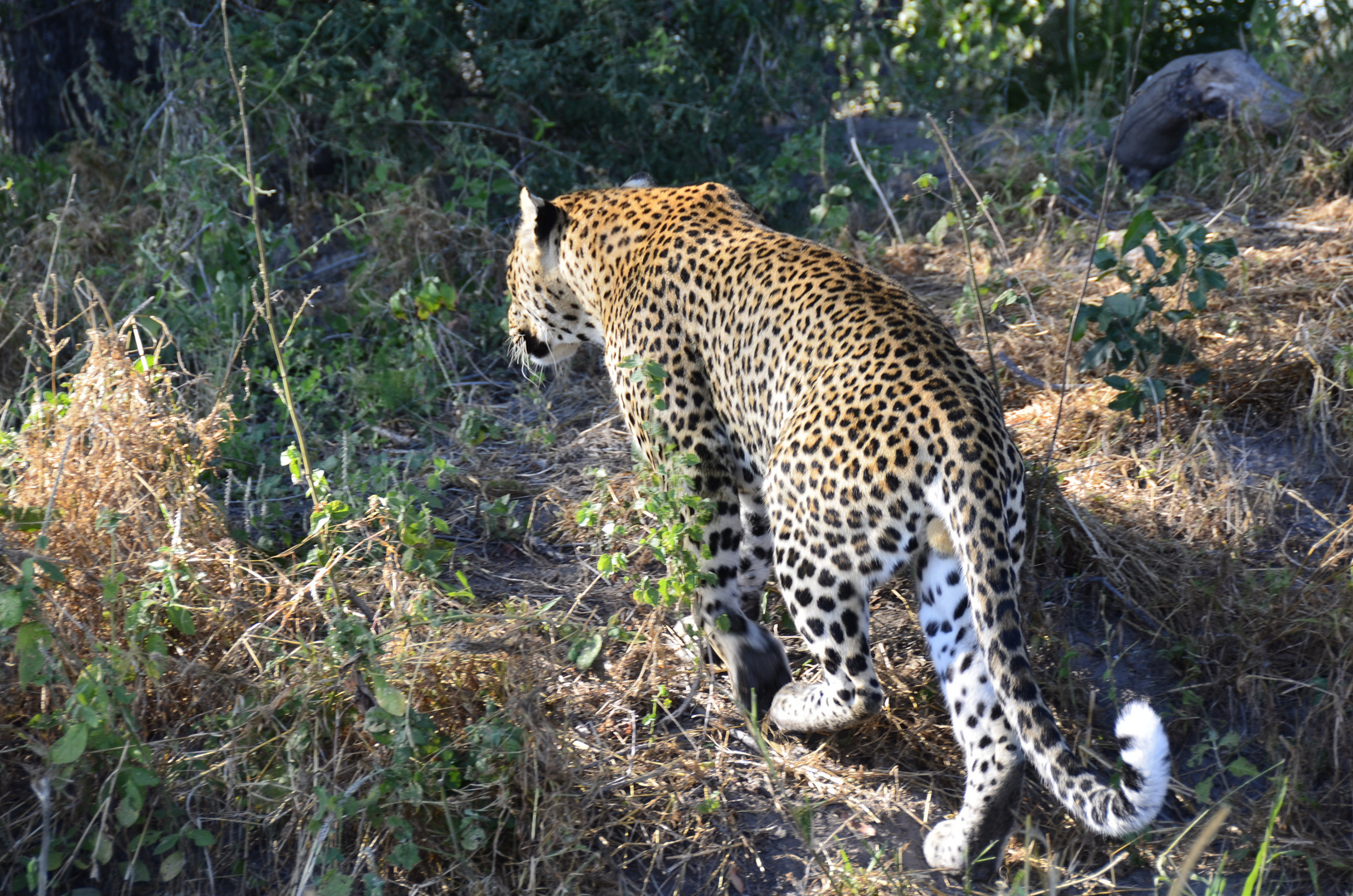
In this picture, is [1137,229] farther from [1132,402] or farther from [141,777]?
[141,777]

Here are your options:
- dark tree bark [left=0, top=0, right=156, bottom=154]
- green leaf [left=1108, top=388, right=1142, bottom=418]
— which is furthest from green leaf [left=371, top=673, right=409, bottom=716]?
dark tree bark [left=0, top=0, right=156, bottom=154]

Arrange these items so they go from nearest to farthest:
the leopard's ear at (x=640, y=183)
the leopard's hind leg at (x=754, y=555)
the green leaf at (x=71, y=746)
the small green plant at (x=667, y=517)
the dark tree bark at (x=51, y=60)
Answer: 1. the green leaf at (x=71, y=746)
2. the small green plant at (x=667, y=517)
3. the leopard's hind leg at (x=754, y=555)
4. the leopard's ear at (x=640, y=183)
5. the dark tree bark at (x=51, y=60)

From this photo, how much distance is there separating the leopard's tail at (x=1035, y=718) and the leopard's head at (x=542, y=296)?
90.6 inches

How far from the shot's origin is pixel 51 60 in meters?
7.41

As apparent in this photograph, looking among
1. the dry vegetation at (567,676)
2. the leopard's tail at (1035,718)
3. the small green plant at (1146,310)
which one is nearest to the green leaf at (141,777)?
the dry vegetation at (567,676)

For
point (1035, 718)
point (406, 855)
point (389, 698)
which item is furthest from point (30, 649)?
point (1035, 718)

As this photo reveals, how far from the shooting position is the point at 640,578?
4492mm

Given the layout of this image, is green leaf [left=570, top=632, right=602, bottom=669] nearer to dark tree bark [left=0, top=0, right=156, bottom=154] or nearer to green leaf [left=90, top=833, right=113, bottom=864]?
green leaf [left=90, top=833, right=113, bottom=864]

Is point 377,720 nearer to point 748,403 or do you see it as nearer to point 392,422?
point 748,403

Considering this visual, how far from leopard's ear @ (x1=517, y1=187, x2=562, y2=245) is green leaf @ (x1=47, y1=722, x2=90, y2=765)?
2665 mm

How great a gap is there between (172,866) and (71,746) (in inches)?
18.8

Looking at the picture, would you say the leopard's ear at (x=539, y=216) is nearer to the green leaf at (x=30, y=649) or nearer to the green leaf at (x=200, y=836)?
the green leaf at (x=30, y=649)

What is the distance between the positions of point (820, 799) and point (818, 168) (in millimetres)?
4083

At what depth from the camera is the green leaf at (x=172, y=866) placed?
3.31 metres
